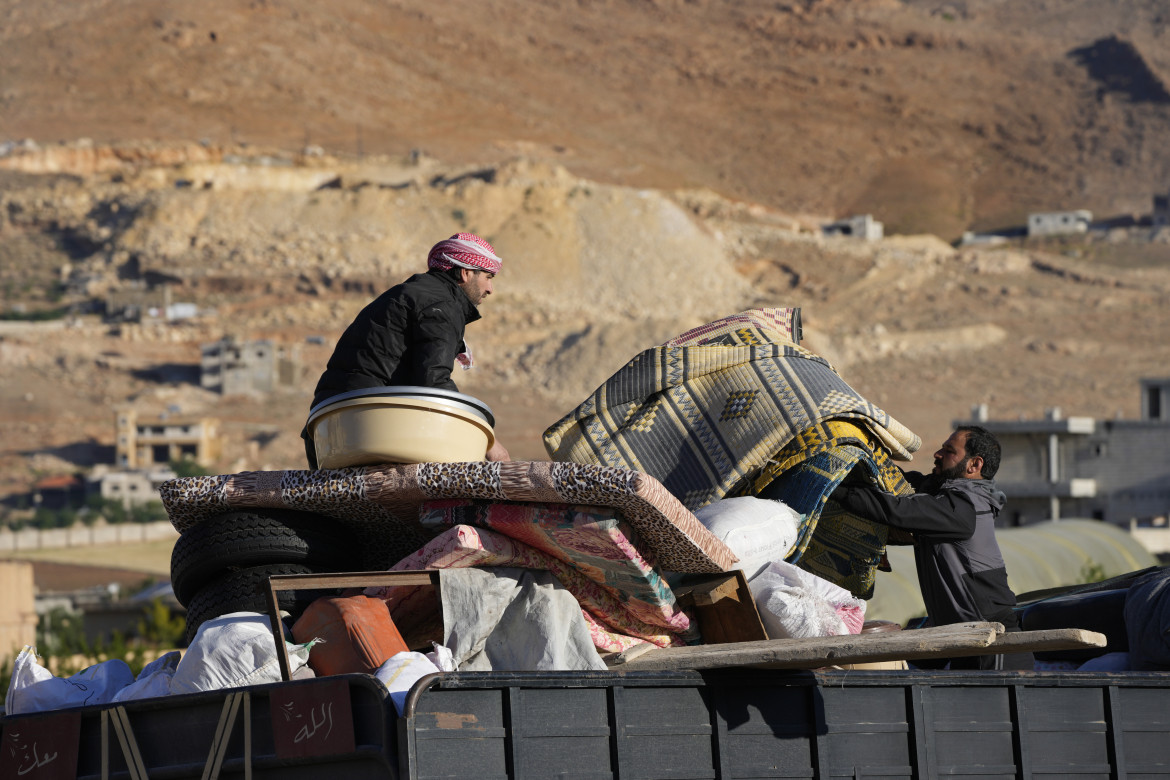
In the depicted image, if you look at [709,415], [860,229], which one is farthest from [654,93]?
[709,415]

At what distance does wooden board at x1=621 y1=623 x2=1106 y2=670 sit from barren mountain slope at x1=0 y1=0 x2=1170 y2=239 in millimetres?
101567

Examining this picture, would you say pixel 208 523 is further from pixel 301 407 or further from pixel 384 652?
pixel 301 407

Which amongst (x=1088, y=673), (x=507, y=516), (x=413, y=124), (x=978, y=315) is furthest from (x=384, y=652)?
(x=413, y=124)

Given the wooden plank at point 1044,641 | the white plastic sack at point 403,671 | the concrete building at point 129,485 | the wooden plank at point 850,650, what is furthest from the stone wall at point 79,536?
the wooden plank at point 1044,641

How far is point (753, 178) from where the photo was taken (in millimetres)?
118938

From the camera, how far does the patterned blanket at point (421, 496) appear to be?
4.02 meters

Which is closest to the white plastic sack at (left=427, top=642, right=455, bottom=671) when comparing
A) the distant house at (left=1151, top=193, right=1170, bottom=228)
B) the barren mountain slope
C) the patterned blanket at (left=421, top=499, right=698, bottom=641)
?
the patterned blanket at (left=421, top=499, right=698, bottom=641)

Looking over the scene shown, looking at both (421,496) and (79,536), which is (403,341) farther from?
(79,536)

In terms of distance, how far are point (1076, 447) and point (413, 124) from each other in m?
91.2

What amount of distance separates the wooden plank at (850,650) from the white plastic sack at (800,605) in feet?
1.47

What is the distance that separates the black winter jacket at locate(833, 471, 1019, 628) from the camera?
16.3ft

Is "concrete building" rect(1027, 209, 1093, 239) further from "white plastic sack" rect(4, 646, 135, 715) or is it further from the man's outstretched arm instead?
"white plastic sack" rect(4, 646, 135, 715)

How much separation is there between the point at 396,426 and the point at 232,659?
888 millimetres

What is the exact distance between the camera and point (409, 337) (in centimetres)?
504
